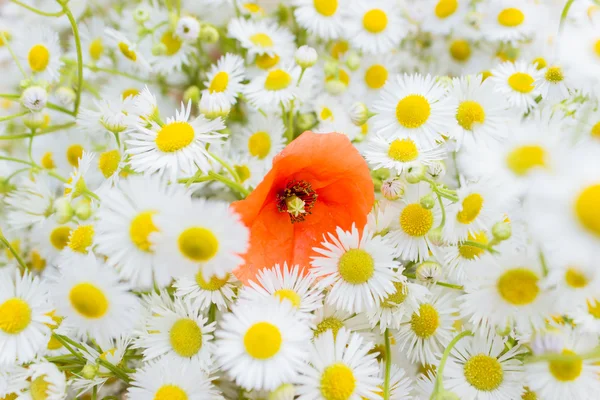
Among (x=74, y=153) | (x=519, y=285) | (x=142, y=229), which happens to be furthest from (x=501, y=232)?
(x=74, y=153)

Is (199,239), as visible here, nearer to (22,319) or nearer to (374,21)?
(22,319)

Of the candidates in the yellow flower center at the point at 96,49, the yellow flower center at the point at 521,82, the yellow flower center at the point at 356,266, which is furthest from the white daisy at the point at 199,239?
the yellow flower center at the point at 96,49

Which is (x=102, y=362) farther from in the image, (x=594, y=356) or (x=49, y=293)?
(x=594, y=356)

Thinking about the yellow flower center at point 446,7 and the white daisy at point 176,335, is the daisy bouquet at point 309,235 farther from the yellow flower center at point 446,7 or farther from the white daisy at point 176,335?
the yellow flower center at point 446,7

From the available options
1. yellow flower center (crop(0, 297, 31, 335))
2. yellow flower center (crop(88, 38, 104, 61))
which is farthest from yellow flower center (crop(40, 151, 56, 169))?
yellow flower center (crop(0, 297, 31, 335))

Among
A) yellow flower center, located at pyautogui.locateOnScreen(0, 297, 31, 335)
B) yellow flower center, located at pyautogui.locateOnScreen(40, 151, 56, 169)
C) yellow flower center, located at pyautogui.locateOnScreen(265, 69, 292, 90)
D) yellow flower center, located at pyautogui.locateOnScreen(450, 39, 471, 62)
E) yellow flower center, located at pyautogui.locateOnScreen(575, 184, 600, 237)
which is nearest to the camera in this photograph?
yellow flower center, located at pyautogui.locateOnScreen(575, 184, 600, 237)

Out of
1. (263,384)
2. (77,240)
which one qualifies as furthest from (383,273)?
(77,240)

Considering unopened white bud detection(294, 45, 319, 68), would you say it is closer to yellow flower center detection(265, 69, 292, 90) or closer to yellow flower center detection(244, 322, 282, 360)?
yellow flower center detection(265, 69, 292, 90)
